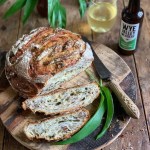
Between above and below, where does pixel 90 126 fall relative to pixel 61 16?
below

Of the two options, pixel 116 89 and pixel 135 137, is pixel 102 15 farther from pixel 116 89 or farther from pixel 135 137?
pixel 135 137

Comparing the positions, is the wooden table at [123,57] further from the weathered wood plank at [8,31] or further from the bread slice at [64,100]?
the bread slice at [64,100]

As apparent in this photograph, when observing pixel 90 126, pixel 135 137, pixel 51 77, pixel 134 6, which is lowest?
pixel 135 137

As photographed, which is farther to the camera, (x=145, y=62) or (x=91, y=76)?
(x=145, y=62)

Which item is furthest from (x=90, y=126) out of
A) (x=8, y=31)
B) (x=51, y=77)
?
(x=8, y=31)

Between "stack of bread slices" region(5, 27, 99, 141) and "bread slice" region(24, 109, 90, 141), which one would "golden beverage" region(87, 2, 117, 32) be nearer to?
"stack of bread slices" region(5, 27, 99, 141)

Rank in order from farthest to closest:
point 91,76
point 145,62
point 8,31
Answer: point 8,31
point 145,62
point 91,76

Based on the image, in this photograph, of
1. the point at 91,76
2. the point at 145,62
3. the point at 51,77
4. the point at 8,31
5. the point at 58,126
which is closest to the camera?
the point at 58,126

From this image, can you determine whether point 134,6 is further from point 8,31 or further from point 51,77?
point 8,31
